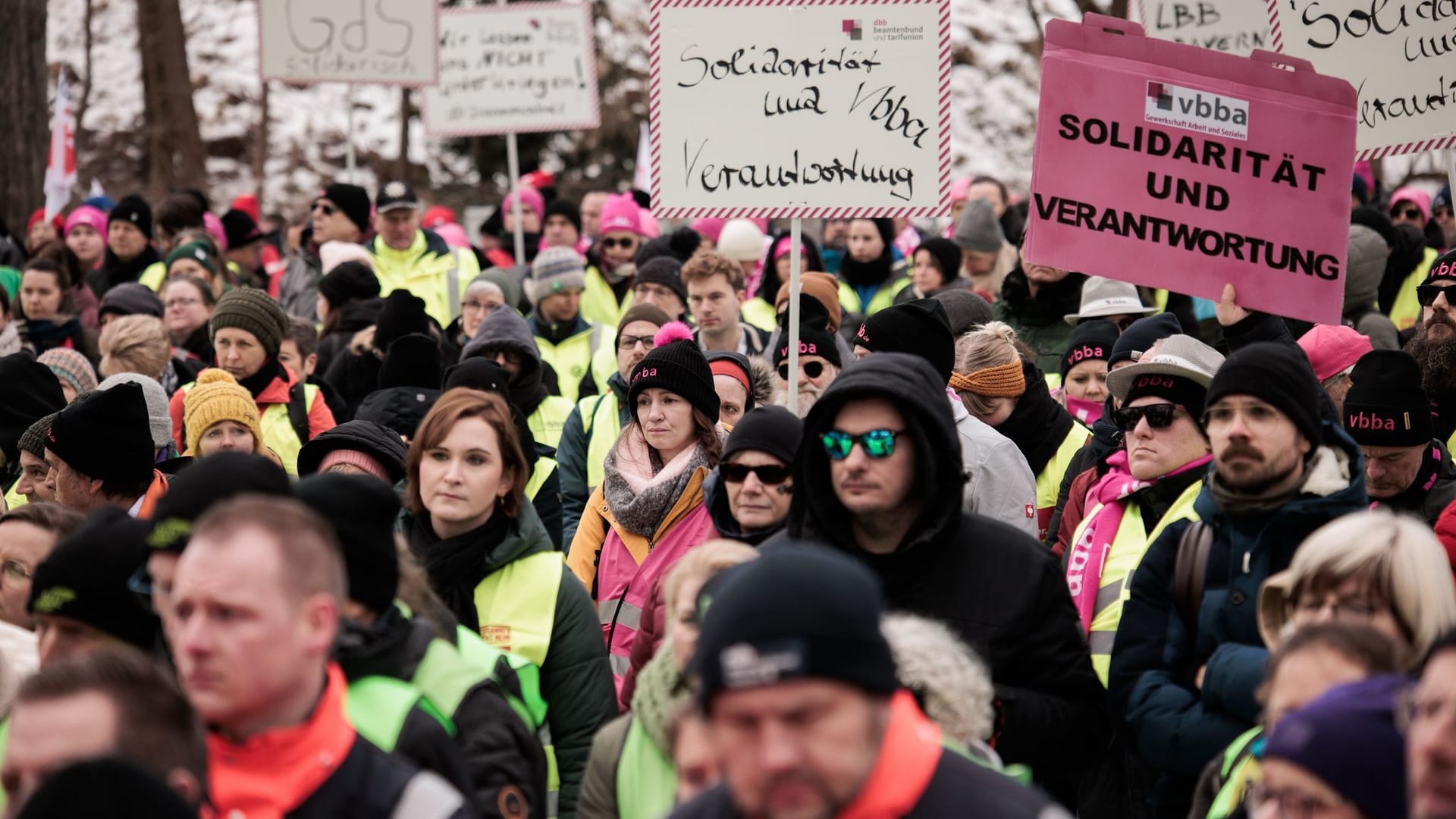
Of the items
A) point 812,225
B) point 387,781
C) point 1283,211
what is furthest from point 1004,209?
point 387,781

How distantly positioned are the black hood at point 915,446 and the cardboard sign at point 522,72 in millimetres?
9991

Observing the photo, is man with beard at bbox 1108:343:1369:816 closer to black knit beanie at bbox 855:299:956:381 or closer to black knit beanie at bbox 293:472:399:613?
black knit beanie at bbox 855:299:956:381

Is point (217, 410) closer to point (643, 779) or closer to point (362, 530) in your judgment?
point (362, 530)

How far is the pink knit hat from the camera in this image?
23.4 ft

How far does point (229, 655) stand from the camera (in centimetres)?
335

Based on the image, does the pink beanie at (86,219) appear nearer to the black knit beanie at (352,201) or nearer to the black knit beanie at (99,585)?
the black knit beanie at (352,201)

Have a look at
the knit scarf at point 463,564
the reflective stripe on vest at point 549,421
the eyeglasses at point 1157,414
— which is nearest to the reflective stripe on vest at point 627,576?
the knit scarf at point 463,564

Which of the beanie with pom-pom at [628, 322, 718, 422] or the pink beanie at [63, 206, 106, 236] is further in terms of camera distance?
the pink beanie at [63, 206, 106, 236]

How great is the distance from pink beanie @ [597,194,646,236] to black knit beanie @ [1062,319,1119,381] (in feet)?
17.0

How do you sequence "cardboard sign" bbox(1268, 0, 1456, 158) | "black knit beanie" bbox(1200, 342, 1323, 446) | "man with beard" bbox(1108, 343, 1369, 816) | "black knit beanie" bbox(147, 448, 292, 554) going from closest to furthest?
1. "black knit beanie" bbox(147, 448, 292, 554)
2. "man with beard" bbox(1108, 343, 1369, 816)
3. "black knit beanie" bbox(1200, 342, 1323, 446)
4. "cardboard sign" bbox(1268, 0, 1456, 158)

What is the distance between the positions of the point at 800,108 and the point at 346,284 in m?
4.78

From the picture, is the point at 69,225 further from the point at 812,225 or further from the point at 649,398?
the point at 649,398

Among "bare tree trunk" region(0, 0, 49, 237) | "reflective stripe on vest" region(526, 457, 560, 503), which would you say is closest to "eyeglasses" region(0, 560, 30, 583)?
"reflective stripe on vest" region(526, 457, 560, 503)

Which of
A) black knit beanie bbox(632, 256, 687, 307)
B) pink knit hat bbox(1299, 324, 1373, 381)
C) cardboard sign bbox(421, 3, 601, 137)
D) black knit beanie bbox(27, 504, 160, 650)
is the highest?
cardboard sign bbox(421, 3, 601, 137)
